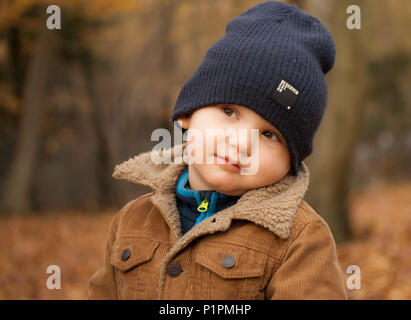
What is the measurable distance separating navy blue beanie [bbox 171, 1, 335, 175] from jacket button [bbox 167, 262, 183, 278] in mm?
624

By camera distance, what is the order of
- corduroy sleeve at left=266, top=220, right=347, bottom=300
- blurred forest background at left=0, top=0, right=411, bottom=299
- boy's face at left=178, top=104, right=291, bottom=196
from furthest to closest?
1. blurred forest background at left=0, top=0, right=411, bottom=299
2. boy's face at left=178, top=104, right=291, bottom=196
3. corduroy sleeve at left=266, top=220, right=347, bottom=300

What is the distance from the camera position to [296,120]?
1.90 metres

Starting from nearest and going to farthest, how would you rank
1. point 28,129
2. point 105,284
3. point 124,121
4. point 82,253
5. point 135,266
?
point 135,266 → point 105,284 → point 82,253 → point 28,129 → point 124,121

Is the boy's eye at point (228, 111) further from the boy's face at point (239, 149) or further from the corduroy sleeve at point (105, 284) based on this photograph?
the corduroy sleeve at point (105, 284)

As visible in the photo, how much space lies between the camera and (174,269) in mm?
1868

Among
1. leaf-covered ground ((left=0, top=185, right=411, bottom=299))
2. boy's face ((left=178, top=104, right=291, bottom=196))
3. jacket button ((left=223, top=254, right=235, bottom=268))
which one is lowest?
leaf-covered ground ((left=0, top=185, right=411, bottom=299))

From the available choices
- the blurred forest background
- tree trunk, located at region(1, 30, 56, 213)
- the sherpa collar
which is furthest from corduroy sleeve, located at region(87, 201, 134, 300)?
tree trunk, located at region(1, 30, 56, 213)

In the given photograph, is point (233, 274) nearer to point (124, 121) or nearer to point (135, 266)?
point (135, 266)

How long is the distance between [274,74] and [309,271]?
29.7 inches

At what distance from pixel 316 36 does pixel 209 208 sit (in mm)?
838

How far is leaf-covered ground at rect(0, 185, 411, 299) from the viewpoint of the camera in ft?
18.0

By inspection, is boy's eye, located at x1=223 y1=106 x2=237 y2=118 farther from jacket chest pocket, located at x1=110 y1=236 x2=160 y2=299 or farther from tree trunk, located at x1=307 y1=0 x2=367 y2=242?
tree trunk, located at x1=307 y1=0 x2=367 y2=242

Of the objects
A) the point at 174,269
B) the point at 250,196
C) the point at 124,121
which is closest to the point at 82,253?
the point at 174,269
